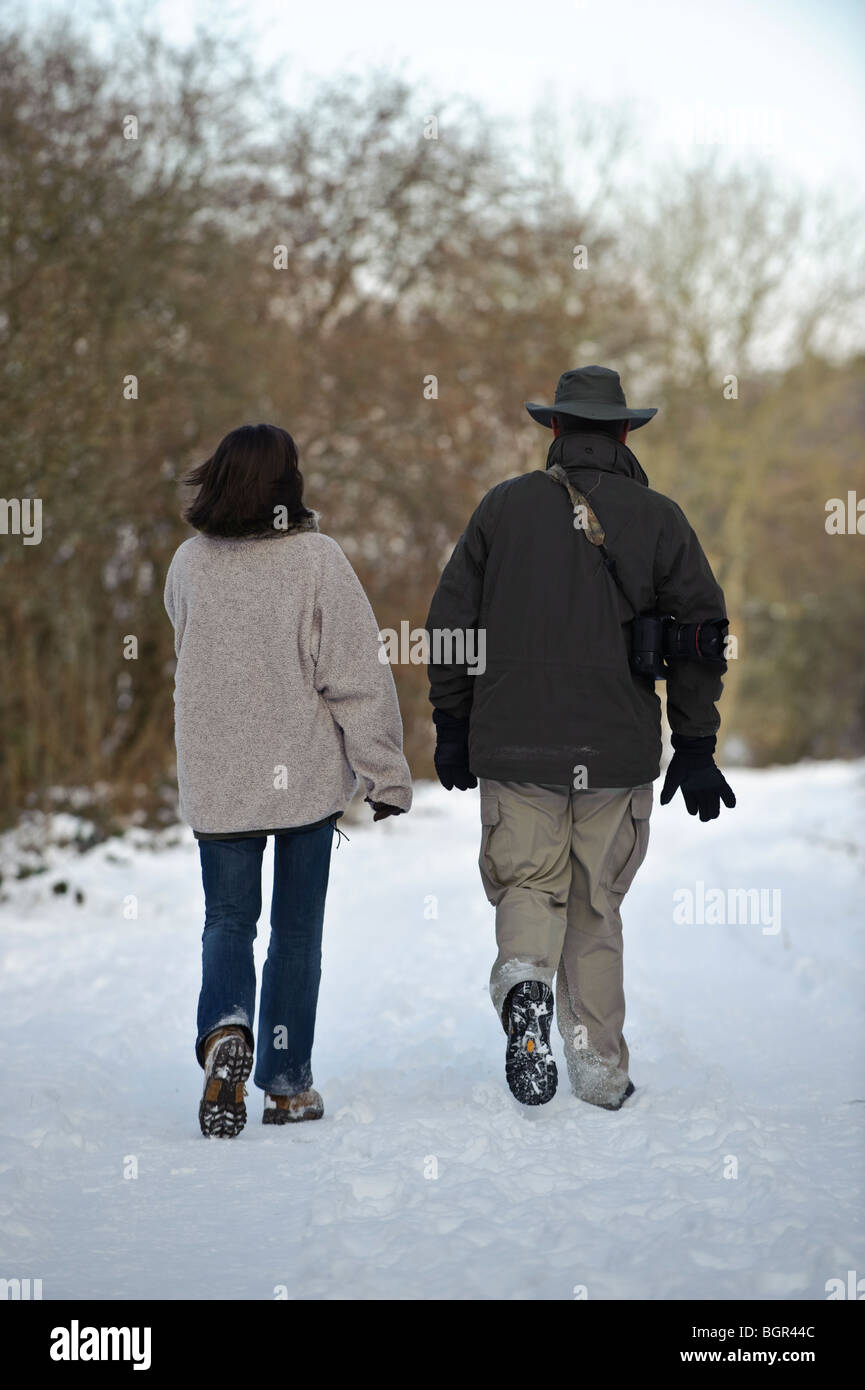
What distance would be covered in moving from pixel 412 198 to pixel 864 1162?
33.0ft

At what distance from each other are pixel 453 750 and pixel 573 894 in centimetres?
53

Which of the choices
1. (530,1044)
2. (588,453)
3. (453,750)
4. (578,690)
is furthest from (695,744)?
(530,1044)

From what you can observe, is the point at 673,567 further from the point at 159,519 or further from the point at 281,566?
the point at 159,519

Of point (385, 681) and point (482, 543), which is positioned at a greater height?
point (482, 543)

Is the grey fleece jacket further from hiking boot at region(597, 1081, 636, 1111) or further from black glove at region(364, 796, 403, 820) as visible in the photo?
hiking boot at region(597, 1081, 636, 1111)

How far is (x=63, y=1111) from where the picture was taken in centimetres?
412

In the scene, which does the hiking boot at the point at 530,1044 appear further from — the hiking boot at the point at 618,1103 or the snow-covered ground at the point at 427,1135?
the hiking boot at the point at 618,1103

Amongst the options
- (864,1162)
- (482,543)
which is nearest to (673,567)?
(482,543)

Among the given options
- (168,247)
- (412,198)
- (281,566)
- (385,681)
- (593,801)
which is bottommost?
(593,801)

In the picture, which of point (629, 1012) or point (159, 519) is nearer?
point (629, 1012)

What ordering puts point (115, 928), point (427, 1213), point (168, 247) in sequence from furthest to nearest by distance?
point (168, 247) → point (115, 928) → point (427, 1213)

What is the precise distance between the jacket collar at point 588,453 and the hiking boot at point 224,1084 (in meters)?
1.80

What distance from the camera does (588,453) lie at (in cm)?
415

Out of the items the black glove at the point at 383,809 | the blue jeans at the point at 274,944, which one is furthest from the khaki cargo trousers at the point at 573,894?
the blue jeans at the point at 274,944
